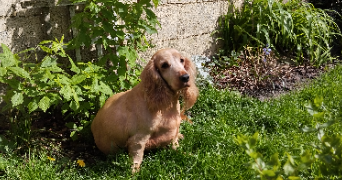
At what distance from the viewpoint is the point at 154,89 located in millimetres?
2580

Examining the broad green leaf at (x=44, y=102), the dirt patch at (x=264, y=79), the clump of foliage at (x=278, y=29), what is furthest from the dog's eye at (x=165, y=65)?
the clump of foliage at (x=278, y=29)

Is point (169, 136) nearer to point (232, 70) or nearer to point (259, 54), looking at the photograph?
point (232, 70)

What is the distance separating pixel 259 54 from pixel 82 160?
10.2 feet

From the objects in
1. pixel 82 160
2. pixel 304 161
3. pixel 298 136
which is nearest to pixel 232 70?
pixel 298 136

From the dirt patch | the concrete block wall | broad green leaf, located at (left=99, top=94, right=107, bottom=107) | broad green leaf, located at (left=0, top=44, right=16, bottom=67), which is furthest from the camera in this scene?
the dirt patch

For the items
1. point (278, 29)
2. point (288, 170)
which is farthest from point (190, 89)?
point (278, 29)

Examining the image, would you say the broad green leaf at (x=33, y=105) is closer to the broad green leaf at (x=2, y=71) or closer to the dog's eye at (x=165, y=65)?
the broad green leaf at (x=2, y=71)

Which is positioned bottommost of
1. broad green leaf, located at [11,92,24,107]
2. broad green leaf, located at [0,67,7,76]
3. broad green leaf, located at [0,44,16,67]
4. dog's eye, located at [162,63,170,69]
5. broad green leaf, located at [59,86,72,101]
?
broad green leaf, located at [11,92,24,107]

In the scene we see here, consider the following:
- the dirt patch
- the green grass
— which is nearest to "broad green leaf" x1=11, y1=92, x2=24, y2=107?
the green grass

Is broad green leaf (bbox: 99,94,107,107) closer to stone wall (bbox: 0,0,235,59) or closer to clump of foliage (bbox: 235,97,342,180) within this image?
stone wall (bbox: 0,0,235,59)

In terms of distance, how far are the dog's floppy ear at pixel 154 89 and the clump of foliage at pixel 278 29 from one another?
2.76 meters

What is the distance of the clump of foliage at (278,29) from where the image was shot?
5074 mm

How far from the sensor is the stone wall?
322 centimetres

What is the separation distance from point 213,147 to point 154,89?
0.80 meters
